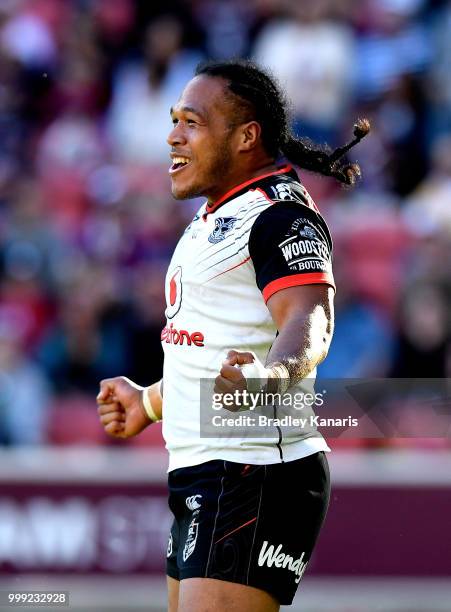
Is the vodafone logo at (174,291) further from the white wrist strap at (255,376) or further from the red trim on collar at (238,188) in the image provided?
the white wrist strap at (255,376)

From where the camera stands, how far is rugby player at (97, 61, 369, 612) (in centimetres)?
350

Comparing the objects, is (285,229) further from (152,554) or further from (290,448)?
(152,554)

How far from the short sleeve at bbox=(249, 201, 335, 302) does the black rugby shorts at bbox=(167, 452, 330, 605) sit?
0.54 meters

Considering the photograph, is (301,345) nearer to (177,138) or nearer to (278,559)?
(278,559)

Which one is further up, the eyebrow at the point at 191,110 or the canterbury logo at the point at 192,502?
the eyebrow at the point at 191,110

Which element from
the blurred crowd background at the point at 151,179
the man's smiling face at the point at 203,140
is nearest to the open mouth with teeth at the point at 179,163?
the man's smiling face at the point at 203,140

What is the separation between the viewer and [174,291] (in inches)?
151

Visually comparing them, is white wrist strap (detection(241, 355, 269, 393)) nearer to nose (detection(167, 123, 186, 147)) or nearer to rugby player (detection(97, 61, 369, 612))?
rugby player (detection(97, 61, 369, 612))

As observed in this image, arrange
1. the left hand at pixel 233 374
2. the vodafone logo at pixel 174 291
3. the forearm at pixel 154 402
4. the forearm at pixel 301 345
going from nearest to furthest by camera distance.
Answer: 1. the left hand at pixel 233 374
2. the forearm at pixel 301 345
3. the vodafone logo at pixel 174 291
4. the forearm at pixel 154 402

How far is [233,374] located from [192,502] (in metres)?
0.78

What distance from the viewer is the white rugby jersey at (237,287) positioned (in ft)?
11.6

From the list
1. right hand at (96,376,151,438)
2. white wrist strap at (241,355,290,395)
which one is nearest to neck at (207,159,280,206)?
right hand at (96,376,151,438)

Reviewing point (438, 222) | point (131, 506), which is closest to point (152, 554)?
point (131, 506)

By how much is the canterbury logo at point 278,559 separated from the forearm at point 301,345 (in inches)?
23.2
